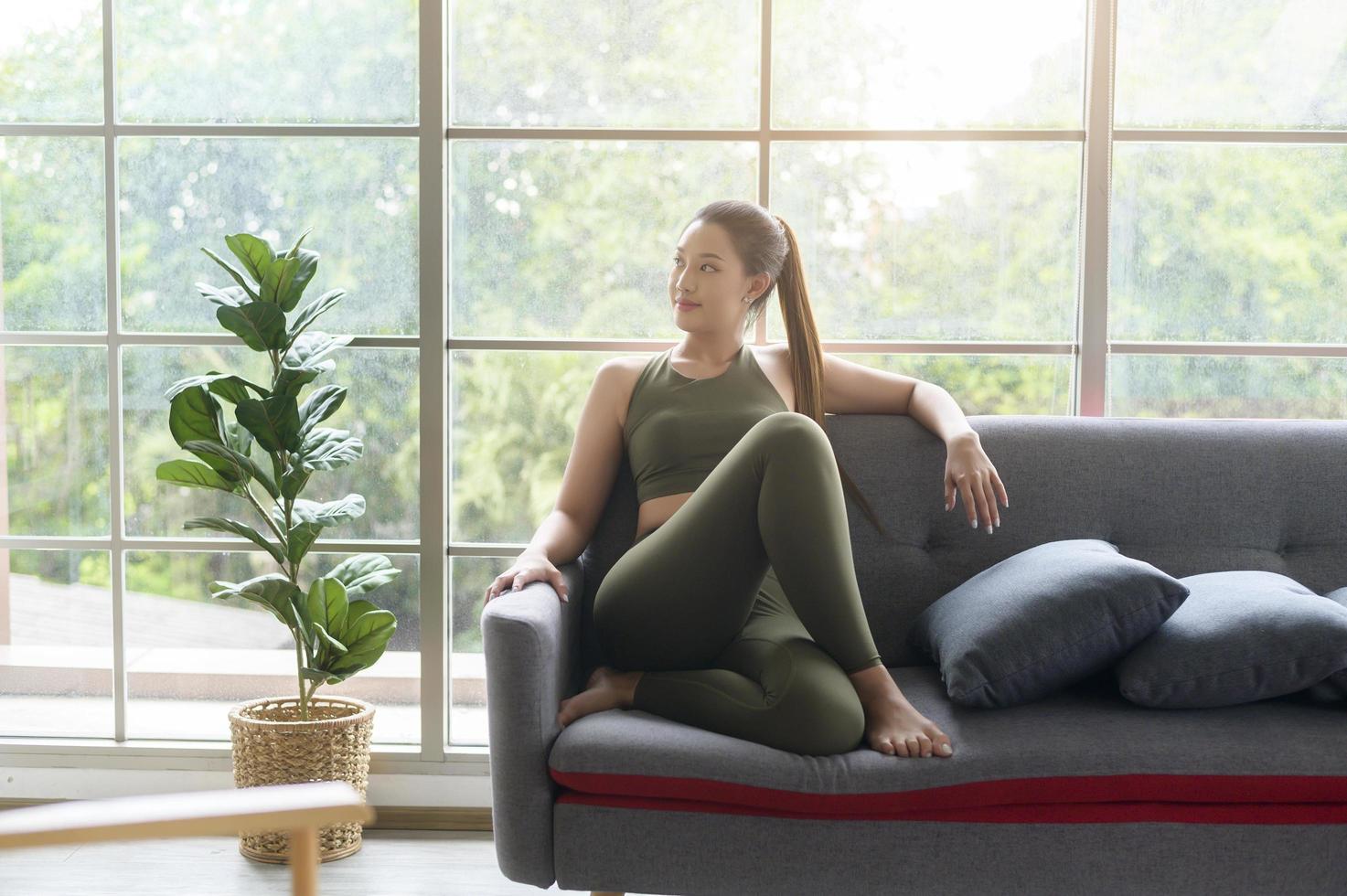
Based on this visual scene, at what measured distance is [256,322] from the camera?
2.28 m

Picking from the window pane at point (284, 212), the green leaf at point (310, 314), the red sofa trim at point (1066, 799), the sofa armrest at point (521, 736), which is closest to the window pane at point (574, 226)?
the window pane at point (284, 212)

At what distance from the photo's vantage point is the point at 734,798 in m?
1.70

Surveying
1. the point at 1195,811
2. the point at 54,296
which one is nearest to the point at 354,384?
the point at 54,296

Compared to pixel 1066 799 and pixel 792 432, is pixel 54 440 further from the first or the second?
pixel 1066 799

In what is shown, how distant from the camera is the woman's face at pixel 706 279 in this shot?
225cm

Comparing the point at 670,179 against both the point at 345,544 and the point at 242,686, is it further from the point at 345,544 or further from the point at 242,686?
the point at 242,686

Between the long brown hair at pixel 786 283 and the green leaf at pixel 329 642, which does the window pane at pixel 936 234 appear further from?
the green leaf at pixel 329 642

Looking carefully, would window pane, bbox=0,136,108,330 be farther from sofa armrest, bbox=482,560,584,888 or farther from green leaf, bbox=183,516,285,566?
sofa armrest, bbox=482,560,584,888

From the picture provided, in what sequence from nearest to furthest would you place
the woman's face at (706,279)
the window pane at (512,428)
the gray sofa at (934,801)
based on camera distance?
1. the gray sofa at (934,801)
2. the woman's face at (706,279)
3. the window pane at (512,428)

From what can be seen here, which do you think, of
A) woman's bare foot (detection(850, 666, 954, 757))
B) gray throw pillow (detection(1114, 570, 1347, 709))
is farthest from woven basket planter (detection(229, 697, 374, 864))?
gray throw pillow (detection(1114, 570, 1347, 709))

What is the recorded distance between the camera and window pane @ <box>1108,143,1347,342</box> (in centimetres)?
258

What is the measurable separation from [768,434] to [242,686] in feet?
5.18

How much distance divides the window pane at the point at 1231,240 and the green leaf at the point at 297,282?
68.9 inches

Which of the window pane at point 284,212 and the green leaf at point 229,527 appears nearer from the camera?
the green leaf at point 229,527
